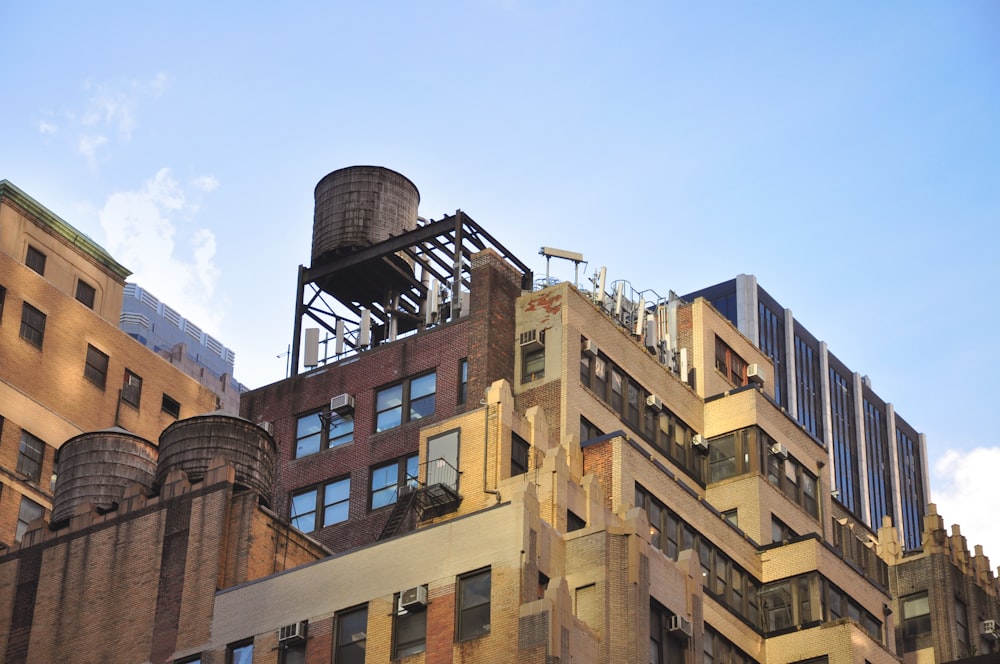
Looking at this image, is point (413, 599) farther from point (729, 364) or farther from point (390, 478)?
point (729, 364)

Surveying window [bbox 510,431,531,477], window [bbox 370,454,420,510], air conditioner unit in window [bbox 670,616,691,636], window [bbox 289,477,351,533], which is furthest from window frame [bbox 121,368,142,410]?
air conditioner unit in window [bbox 670,616,691,636]

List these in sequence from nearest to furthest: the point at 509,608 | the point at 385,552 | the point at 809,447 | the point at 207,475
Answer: the point at 509,608, the point at 385,552, the point at 207,475, the point at 809,447

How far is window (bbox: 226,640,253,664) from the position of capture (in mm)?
61375

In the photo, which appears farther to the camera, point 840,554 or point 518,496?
point 840,554

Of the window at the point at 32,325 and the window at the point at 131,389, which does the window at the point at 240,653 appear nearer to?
the window at the point at 32,325

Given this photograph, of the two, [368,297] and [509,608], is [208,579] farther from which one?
[368,297]

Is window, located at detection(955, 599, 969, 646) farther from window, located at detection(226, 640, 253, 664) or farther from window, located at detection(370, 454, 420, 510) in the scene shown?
window, located at detection(226, 640, 253, 664)

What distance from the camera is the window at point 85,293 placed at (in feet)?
333

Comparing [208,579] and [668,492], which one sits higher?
[668,492]

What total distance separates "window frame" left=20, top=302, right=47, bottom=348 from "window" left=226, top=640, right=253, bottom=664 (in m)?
34.2

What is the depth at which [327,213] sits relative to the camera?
3423 inches

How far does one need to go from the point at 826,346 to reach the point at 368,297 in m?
98.0

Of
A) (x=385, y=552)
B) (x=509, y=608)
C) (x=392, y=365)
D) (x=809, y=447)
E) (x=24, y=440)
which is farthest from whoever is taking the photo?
(x=24, y=440)

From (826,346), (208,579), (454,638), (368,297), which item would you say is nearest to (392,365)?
(368,297)
